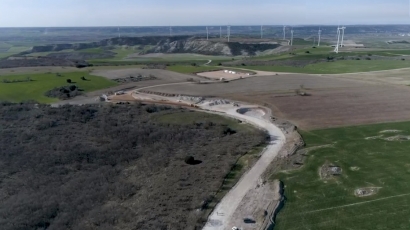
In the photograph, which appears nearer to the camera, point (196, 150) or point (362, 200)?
point (362, 200)

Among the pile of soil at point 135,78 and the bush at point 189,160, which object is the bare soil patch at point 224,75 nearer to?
the pile of soil at point 135,78

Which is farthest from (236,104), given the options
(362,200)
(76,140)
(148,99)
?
(362,200)

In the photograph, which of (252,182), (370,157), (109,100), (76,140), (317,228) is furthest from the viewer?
(109,100)

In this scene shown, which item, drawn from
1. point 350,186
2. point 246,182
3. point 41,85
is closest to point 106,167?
point 246,182

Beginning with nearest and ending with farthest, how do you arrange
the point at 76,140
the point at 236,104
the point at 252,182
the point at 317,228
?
the point at 317,228
the point at 252,182
the point at 76,140
the point at 236,104

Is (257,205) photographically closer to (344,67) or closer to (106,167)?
(106,167)

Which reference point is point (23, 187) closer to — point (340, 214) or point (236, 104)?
point (340, 214)
